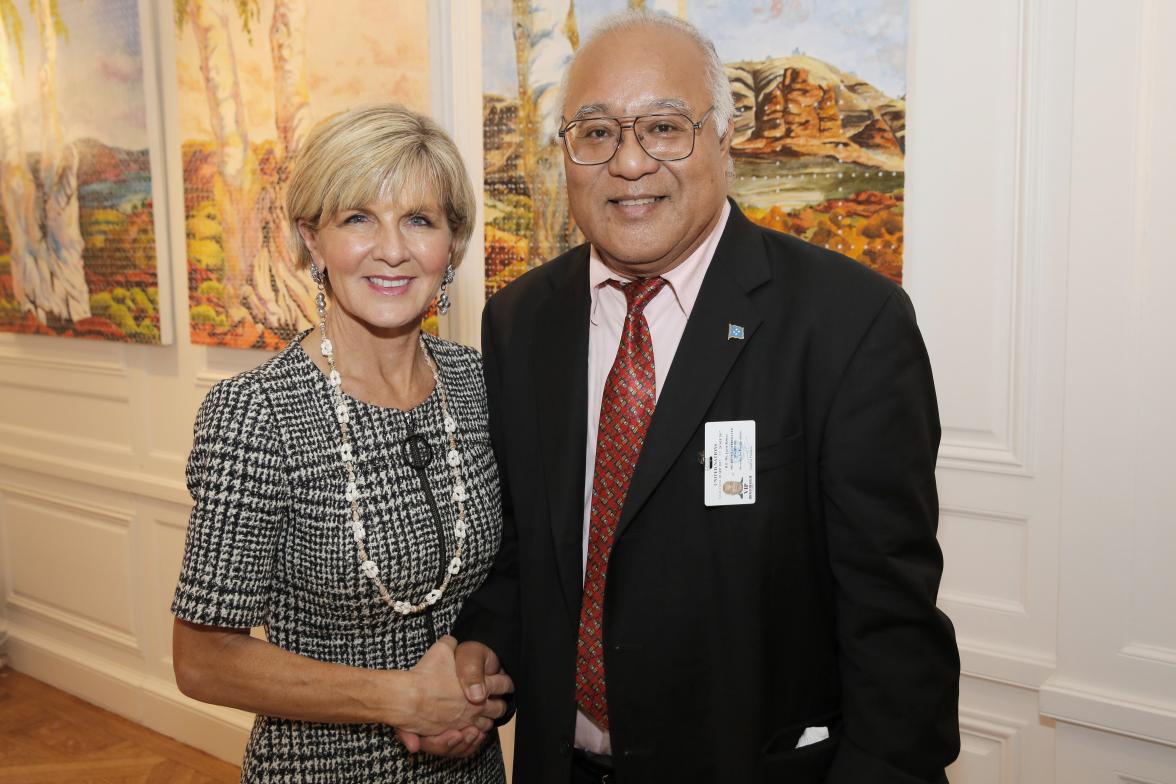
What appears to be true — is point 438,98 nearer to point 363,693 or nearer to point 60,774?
point 363,693

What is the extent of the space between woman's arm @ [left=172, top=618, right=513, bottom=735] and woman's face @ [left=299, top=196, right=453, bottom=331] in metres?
0.62

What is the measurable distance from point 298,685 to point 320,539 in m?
0.25

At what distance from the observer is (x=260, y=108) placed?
355cm

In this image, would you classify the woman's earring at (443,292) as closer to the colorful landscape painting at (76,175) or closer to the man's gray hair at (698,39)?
the man's gray hair at (698,39)

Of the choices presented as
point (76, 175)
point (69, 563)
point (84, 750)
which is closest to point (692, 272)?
point (76, 175)

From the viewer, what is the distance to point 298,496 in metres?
1.68

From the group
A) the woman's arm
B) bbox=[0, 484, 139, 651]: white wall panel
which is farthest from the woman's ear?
bbox=[0, 484, 139, 651]: white wall panel

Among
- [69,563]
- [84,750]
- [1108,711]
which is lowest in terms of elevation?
[84,750]

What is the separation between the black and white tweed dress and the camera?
1611mm

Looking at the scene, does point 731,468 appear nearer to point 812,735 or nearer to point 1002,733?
point 812,735

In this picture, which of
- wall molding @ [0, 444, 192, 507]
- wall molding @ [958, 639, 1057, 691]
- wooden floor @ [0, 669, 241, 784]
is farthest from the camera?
wall molding @ [0, 444, 192, 507]

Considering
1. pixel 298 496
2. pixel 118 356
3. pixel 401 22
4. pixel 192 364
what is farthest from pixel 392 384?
pixel 118 356

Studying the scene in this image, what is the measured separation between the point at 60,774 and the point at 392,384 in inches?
125

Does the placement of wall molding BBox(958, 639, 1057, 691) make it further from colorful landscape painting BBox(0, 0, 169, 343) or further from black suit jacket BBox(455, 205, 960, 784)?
colorful landscape painting BBox(0, 0, 169, 343)
